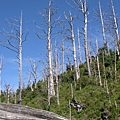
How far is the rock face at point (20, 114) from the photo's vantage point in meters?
5.52

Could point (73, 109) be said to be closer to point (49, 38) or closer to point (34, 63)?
point (49, 38)

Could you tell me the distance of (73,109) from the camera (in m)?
16.6

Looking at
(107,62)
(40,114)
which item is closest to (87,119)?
(40,114)

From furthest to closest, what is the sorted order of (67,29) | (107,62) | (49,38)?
(67,29)
(107,62)
(49,38)

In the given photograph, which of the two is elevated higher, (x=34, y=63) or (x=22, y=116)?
(x=34, y=63)

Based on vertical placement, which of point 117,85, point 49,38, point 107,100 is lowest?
point 107,100

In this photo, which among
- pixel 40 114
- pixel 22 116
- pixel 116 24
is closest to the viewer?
pixel 22 116

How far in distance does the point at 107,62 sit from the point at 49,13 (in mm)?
8344

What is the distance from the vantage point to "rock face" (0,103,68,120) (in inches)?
217

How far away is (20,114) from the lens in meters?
5.89

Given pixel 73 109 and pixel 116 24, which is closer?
pixel 73 109

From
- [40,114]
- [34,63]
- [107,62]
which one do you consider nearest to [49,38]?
[107,62]

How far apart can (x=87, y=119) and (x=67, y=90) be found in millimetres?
7200

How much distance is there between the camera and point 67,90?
21.7 metres
